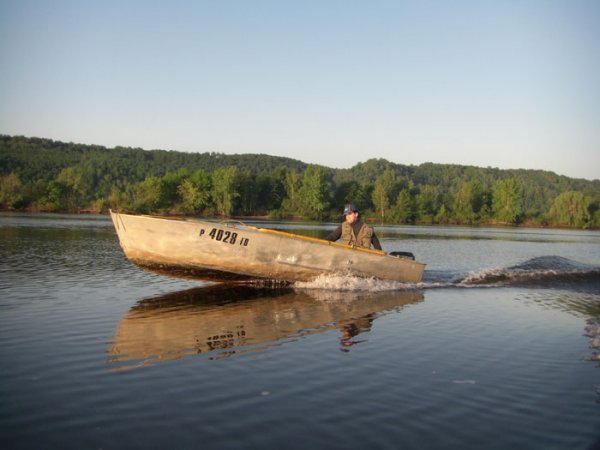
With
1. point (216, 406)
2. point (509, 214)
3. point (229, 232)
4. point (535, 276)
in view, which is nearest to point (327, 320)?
point (229, 232)

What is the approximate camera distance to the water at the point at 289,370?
467 centimetres

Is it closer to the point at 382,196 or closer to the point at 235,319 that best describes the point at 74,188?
the point at 382,196

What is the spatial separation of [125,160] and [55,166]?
31.2 m

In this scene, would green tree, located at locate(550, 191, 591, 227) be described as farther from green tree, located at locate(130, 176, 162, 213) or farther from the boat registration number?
the boat registration number

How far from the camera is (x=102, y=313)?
31.9 ft

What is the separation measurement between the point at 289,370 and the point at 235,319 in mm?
3419

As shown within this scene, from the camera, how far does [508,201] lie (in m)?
113

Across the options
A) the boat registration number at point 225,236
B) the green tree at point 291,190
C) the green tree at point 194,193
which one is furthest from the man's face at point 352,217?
the green tree at point 291,190

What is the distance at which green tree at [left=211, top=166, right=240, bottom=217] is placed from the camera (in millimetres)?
108156

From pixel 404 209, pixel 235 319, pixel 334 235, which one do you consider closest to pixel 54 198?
pixel 404 209

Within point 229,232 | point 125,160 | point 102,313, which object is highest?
point 125,160

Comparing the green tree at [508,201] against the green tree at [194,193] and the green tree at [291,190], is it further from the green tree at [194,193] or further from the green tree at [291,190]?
the green tree at [194,193]

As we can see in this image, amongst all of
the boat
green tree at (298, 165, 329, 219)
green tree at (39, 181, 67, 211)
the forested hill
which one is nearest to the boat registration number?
the boat

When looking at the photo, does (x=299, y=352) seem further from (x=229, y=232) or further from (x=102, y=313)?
(x=229, y=232)
